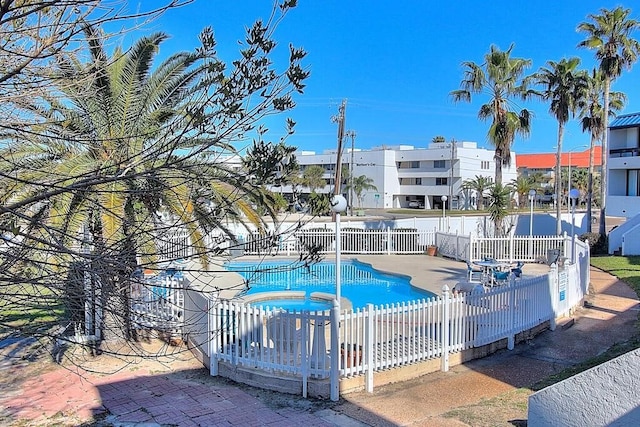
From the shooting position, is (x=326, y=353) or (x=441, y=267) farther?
(x=441, y=267)

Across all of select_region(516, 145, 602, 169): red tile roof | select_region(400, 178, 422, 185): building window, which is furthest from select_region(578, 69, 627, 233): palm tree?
select_region(516, 145, 602, 169): red tile roof

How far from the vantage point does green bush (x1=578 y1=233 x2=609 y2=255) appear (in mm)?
25625

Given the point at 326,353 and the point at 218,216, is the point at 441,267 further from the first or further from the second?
the point at 218,216

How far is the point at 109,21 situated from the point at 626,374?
Answer: 4680 millimetres

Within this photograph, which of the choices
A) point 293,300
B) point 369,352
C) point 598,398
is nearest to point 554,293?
point 369,352

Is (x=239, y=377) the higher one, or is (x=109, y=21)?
(x=109, y=21)

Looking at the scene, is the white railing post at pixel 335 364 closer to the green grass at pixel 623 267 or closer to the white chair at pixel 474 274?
the white chair at pixel 474 274

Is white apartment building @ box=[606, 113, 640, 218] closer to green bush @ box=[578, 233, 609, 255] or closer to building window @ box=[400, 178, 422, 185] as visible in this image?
green bush @ box=[578, 233, 609, 255]

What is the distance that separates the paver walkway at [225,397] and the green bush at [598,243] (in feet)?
62.6

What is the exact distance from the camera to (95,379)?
25.1ft

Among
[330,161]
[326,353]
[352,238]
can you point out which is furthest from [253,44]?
[330,161]

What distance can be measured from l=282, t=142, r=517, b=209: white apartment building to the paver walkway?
55.2 meters

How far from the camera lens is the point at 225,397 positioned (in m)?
6.86

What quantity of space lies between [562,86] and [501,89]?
14.1 ft
